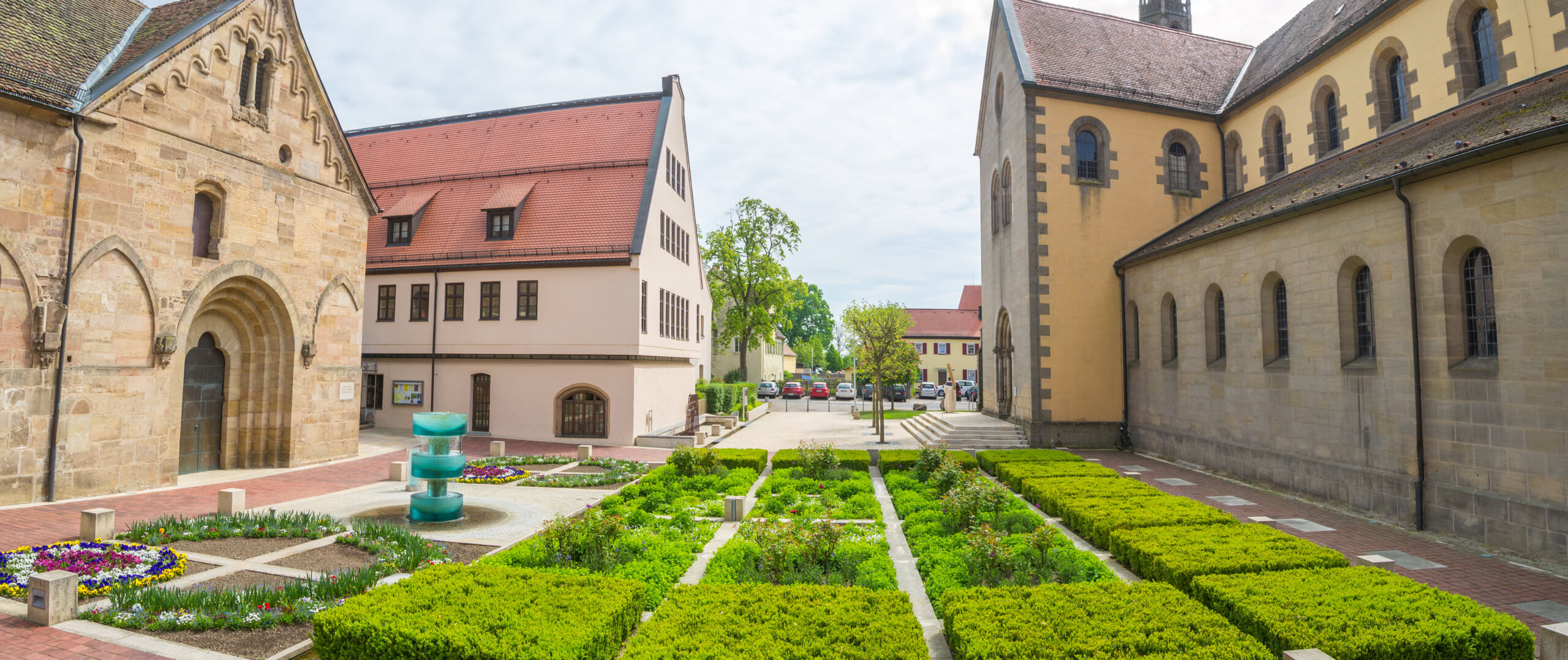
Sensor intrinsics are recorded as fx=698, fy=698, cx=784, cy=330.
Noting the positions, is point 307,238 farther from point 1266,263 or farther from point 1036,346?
point 1266,263

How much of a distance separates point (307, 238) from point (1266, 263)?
970 inches

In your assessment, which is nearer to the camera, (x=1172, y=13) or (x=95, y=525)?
(x=95, y=525)

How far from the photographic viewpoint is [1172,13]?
3117cm

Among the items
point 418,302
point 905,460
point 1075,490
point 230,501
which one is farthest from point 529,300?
point 1075,490

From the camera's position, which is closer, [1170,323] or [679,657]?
[679,657]

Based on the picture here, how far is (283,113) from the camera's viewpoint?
732 inches

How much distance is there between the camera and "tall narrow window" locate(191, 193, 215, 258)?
1662cm

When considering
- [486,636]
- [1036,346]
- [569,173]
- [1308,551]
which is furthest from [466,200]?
[1308,551]

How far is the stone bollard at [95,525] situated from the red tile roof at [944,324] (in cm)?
6566

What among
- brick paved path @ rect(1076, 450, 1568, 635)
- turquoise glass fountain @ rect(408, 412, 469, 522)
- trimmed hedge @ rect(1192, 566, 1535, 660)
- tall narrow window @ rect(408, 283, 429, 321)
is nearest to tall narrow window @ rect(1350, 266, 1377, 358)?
brick paved path @ rect(1076, 450, 1568, 635)

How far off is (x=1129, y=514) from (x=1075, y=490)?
243 centimetres

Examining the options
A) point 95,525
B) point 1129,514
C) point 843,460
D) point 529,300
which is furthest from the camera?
point 529,300

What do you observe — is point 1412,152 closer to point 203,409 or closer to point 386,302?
point 203,409

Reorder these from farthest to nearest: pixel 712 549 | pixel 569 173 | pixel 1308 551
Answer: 1. pixel 569 173
2. pixel 712 549
3. pixel 1308 551
